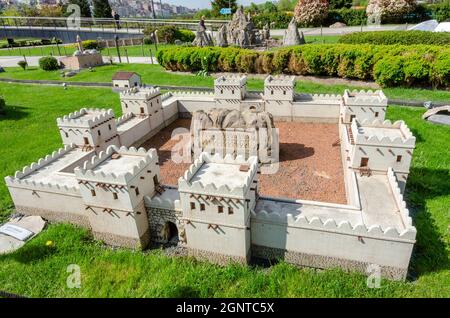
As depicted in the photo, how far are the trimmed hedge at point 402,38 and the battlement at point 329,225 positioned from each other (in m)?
39.9

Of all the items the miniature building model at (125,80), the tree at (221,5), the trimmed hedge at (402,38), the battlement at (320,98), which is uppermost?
the tree at (221,5)

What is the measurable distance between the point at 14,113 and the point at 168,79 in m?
21.0

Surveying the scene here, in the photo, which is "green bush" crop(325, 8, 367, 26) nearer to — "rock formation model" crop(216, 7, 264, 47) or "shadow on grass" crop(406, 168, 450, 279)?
"rock formation model" crop(216, 7, 264, 47)

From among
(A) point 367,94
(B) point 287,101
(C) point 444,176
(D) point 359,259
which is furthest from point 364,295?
(B) point 287,101

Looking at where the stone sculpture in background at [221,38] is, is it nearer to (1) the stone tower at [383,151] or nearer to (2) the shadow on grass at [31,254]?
(1) the stone tower at [383,151]

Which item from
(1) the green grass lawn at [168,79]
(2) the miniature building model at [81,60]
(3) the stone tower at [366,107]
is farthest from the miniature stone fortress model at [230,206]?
(2) the miniature building model at [81,60]

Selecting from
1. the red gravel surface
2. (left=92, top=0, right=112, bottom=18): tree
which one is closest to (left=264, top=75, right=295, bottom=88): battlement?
the red gravel surface

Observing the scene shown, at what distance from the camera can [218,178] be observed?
15.2m

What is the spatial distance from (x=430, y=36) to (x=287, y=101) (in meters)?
26.9

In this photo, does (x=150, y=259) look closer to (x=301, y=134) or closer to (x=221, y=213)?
(x=221, y=213)

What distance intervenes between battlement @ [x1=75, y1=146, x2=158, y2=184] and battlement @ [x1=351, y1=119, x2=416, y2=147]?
459 inches

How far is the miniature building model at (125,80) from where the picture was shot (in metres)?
43.2

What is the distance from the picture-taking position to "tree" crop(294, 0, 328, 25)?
75812mm
